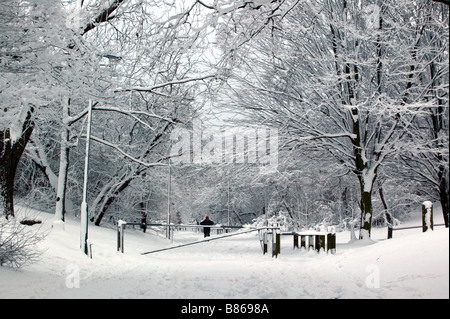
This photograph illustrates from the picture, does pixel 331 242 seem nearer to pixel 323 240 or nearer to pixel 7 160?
pixel 323 240

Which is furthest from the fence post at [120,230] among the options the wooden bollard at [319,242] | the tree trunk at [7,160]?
the wooden bollard at [319,242]

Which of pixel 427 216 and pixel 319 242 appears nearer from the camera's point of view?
pixel 427 216

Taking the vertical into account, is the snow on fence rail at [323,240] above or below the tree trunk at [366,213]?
below

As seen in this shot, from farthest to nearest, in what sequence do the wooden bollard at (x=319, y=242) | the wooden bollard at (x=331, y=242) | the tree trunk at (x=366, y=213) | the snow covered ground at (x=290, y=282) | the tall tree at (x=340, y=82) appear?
the tree trunk at (x=366, y=213) → the wooden bollard at (x=319, y=242) → the wooden bollard at (x=331, y=242) → the tall tree at (x=340, y=82) → the snow covered ground at (x=290, y=282)

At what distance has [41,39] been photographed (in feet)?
24.4

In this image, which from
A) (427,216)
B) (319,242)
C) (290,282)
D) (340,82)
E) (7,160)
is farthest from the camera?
(319,242)

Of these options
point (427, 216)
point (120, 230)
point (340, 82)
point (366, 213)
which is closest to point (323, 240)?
point (366, 213)

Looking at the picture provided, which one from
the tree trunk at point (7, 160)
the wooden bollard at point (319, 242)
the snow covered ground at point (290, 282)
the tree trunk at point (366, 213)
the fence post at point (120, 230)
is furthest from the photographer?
the fence post at point (120, 230)

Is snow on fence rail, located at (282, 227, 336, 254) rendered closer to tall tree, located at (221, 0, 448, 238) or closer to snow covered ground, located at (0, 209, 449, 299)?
tall tree, located at (221, 0, 448, 238)

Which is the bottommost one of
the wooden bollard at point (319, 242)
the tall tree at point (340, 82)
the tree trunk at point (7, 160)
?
the wooden bollard at point (319, 242)

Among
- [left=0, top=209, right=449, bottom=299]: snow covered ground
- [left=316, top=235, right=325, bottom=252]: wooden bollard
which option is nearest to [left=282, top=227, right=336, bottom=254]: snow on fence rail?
[left=316, top=235, right=325, bottom=252]: wooden bollard

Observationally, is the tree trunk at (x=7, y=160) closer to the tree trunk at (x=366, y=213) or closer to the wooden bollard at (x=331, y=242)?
the wooden bollard at (x=331, y=242)
